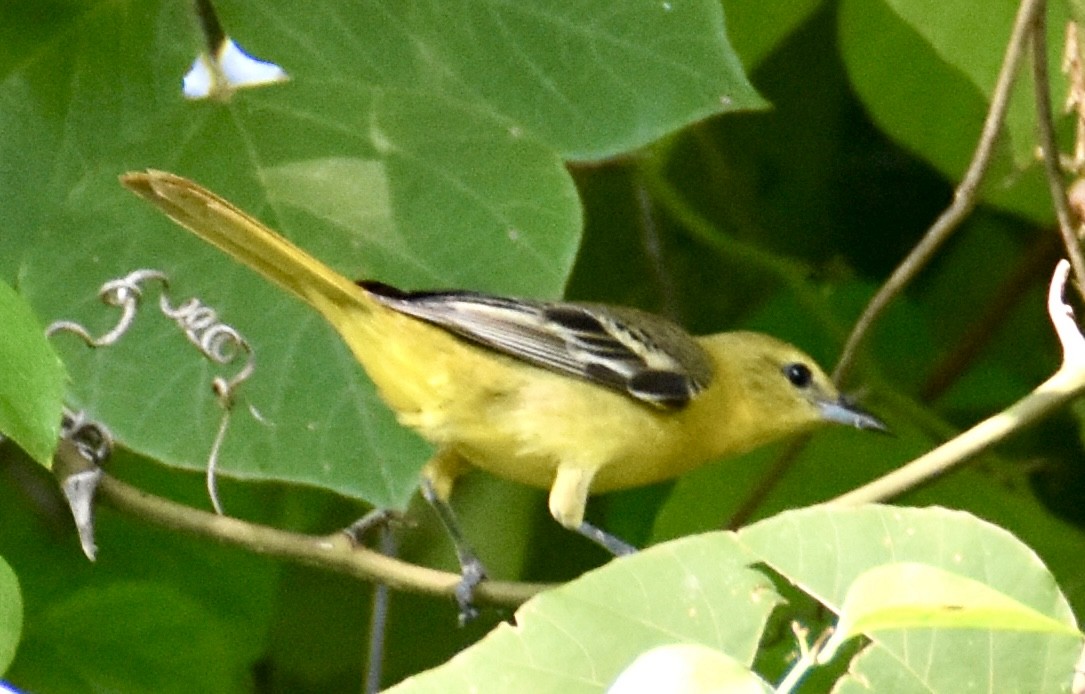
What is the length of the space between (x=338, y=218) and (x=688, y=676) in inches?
43.1

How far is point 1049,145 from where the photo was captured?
1721 mm

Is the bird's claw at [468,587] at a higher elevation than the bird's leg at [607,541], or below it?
higher

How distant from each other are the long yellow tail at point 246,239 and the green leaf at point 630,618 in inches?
25.5

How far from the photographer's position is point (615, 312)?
267 centimetres

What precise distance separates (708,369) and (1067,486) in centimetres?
73

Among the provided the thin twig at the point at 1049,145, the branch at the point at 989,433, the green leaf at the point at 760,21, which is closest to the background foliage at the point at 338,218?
the green leaf at the point at 760,21

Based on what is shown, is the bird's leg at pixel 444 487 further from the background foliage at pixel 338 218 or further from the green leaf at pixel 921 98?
the green leaf at pixel 921 98

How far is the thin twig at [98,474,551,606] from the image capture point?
63.5 inches

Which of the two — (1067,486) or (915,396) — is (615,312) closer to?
(915,396)

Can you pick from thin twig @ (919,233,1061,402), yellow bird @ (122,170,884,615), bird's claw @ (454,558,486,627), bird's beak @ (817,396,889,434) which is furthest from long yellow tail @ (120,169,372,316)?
thin twig @ (919,233,1061,402)

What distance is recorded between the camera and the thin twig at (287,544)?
161cm

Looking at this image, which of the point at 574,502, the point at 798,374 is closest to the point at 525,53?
the point at 574,502

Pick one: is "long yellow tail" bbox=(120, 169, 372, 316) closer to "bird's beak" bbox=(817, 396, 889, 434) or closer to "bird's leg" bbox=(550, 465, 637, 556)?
"bird's leg" bbox=(550, 465, 637, 556)

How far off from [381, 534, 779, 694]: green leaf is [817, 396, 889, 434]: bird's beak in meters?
1.25
